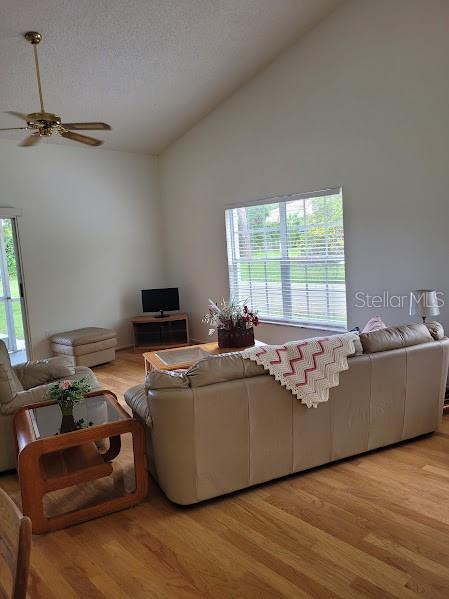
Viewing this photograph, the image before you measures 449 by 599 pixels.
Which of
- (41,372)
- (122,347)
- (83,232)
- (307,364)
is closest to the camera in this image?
(307,364)

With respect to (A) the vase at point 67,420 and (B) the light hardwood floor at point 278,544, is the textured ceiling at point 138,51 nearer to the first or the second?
(A) the vase at point 67,420

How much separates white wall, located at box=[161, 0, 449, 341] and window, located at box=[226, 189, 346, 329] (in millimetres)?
172

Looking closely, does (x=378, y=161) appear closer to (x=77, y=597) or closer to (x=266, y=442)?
(x=266, y=442)

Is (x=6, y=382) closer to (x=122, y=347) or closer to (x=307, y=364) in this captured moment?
(x=307, y=364)

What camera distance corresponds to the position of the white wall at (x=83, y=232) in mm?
6238

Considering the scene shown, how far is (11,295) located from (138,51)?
3303 mm

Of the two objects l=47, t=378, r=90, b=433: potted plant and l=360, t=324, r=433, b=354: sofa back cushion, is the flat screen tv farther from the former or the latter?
l=360, t=324, r=433, b=354: sofa back cushion

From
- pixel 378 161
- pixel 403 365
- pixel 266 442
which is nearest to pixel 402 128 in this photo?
pixel 378 161

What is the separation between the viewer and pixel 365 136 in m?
4.78

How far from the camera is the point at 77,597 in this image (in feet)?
6.88

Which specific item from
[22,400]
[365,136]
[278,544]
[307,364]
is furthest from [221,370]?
[365,136]

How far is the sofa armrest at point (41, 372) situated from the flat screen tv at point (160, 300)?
312 cm
